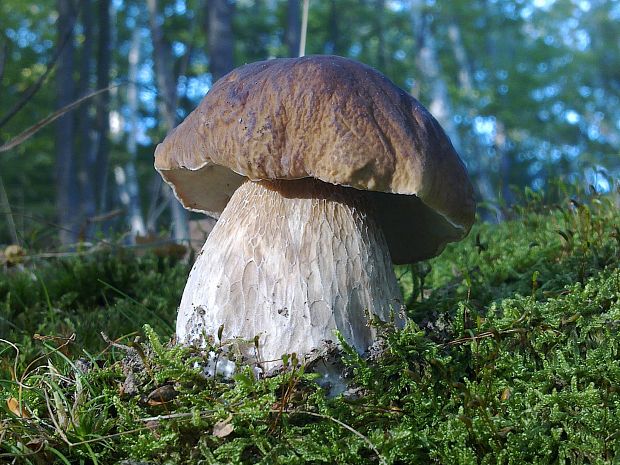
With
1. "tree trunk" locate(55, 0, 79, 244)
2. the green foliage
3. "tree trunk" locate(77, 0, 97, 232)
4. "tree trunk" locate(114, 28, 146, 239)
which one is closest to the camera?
the green foliage

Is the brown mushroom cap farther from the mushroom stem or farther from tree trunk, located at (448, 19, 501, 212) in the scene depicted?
tree trunk, located at (448, 19, 501, 212)

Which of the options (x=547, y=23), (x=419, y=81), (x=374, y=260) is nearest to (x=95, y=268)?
(x=374, y=260)

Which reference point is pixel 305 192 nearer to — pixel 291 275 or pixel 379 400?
pixel 291 275

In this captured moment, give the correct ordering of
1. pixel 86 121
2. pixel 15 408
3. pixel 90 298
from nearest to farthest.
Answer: pixel 15 408, pixel 90 298, pixel 86 121

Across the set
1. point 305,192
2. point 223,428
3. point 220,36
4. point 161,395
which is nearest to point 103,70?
point 220,36

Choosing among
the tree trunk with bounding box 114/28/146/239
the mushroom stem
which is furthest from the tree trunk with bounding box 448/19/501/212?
the mushroom stem

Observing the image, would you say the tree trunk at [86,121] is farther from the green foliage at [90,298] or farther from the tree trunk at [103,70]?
the green foliage at [90,298]

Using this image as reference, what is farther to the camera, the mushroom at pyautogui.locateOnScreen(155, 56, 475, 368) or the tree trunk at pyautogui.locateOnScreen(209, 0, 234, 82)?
the tree trunk at pyautogui.locateOnScreen(209, 0, 234, 82)
